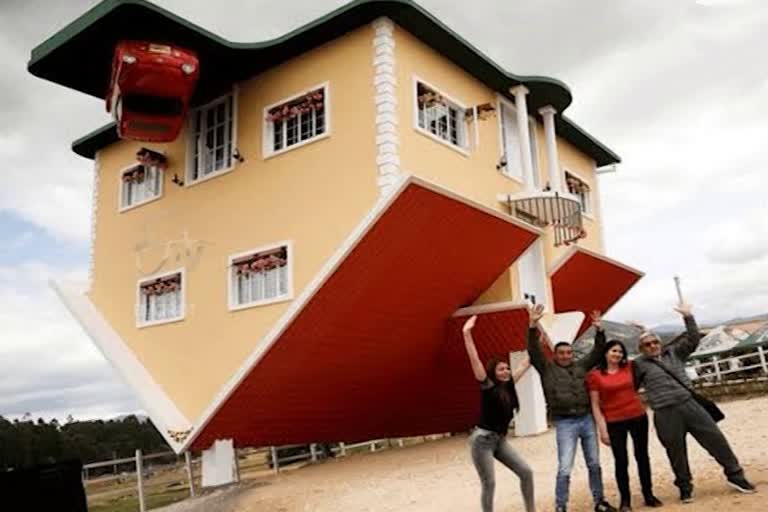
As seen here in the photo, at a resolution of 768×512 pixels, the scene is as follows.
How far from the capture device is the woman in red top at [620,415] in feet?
23.5

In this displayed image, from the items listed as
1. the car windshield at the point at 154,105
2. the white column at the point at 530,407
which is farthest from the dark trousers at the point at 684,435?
the car windshield at the point at 154,105

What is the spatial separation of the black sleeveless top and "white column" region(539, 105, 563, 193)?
10.9 metres

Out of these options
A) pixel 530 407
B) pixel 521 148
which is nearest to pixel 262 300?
pixel 530 407

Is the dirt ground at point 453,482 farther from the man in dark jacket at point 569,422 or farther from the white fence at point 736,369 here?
the white fence at point 736,369

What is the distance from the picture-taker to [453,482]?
35.8ft

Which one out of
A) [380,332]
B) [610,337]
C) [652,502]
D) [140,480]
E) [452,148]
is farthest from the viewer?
[140,480]

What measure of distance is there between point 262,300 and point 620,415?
816cm

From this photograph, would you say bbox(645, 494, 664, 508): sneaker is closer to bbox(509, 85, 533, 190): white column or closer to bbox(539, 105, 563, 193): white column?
bbox(509, 85, 533, 190): white column

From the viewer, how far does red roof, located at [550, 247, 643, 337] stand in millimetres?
18078

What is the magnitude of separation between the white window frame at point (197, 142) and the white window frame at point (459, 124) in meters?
3.86

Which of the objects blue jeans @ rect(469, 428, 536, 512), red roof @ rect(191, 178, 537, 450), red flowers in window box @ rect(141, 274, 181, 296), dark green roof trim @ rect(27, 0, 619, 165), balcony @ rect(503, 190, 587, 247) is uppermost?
dark green roof trim @ rect(27, 0, 619, 165)

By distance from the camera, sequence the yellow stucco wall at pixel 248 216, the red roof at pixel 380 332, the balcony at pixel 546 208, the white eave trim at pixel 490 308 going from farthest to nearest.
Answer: the balcony at pixel 546 208
the white eave trim at pixel 490 308
the yellow stucco wall at pixel 248 216
the red roof at pixel 380 332

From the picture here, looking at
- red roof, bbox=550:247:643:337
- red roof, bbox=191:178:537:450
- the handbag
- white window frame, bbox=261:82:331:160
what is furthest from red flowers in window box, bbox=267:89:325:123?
the handbag

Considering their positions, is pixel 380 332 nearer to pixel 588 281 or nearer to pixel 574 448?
pixel 574 448
